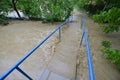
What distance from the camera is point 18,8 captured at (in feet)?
42.8

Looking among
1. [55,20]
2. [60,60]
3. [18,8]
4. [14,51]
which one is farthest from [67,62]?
[18,8]

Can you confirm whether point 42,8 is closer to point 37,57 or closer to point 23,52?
point 23,52

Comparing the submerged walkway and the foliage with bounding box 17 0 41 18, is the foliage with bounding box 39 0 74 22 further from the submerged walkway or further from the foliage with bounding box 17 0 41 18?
the submerged walkway

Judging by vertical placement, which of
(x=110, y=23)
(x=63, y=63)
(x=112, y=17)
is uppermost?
(x=112, y=17)

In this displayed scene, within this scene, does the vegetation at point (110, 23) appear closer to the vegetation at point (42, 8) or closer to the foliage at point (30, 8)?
the vegetation at point (42, 8)

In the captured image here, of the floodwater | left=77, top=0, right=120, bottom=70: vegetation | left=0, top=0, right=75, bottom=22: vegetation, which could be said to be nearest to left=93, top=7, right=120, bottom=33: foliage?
left=77, top=0, right=120, bottom=70: vegetation

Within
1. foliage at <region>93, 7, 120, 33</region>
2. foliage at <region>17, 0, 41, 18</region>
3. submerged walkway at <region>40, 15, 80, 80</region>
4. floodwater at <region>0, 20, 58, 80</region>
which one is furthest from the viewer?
foliage at <region>17, 0, 41, 18</region>

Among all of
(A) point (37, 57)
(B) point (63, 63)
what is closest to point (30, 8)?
(A) point (37, 57)

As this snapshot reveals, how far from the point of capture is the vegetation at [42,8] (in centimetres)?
1103

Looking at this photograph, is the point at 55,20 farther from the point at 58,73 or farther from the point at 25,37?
the point at 58,73

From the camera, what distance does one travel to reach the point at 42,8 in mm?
11453

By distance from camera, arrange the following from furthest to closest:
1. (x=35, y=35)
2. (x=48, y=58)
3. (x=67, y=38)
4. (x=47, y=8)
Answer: (x=47, y=8) < (x=35, y=35) < (x=67, y=38) < (x=48, y=58)

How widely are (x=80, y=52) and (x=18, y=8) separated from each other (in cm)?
924

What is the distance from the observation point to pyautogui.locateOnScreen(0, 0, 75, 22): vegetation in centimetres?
1103
